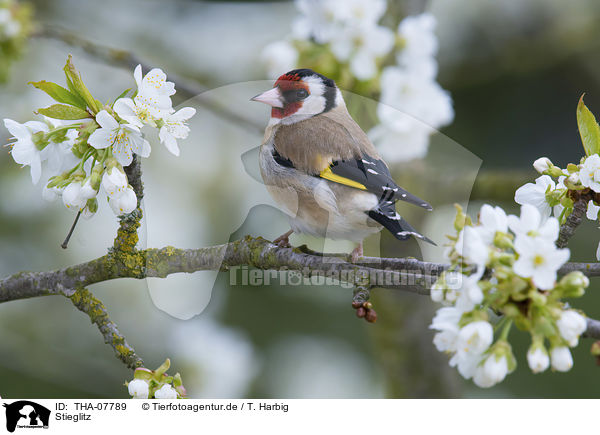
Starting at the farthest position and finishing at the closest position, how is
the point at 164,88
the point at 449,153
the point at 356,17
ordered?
the point at 449,153
the point at 356,17
the point at 164,88

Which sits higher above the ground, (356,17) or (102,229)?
(356,17)

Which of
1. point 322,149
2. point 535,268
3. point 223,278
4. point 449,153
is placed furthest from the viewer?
point 449,153

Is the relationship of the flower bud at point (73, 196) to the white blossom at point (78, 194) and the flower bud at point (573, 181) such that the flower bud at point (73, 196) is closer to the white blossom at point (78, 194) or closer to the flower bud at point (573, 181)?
the white blossom at point (78, 194)

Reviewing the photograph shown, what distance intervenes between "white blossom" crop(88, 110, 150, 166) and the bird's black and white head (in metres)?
0.28

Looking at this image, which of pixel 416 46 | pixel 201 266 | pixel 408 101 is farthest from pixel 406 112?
pixel 201 266

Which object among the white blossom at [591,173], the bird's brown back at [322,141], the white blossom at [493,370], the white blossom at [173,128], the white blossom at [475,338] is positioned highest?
the bird's brown back at [322,141]

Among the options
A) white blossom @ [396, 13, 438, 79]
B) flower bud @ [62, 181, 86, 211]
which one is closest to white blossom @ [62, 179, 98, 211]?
flower bud @ [62, 181, 86, 211]

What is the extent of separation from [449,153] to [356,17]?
60 cm

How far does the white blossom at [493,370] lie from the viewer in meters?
0.84

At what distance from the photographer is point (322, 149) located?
120 cm

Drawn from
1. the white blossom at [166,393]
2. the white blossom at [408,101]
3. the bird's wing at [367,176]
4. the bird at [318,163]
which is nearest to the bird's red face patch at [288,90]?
the bird at [318,163]
